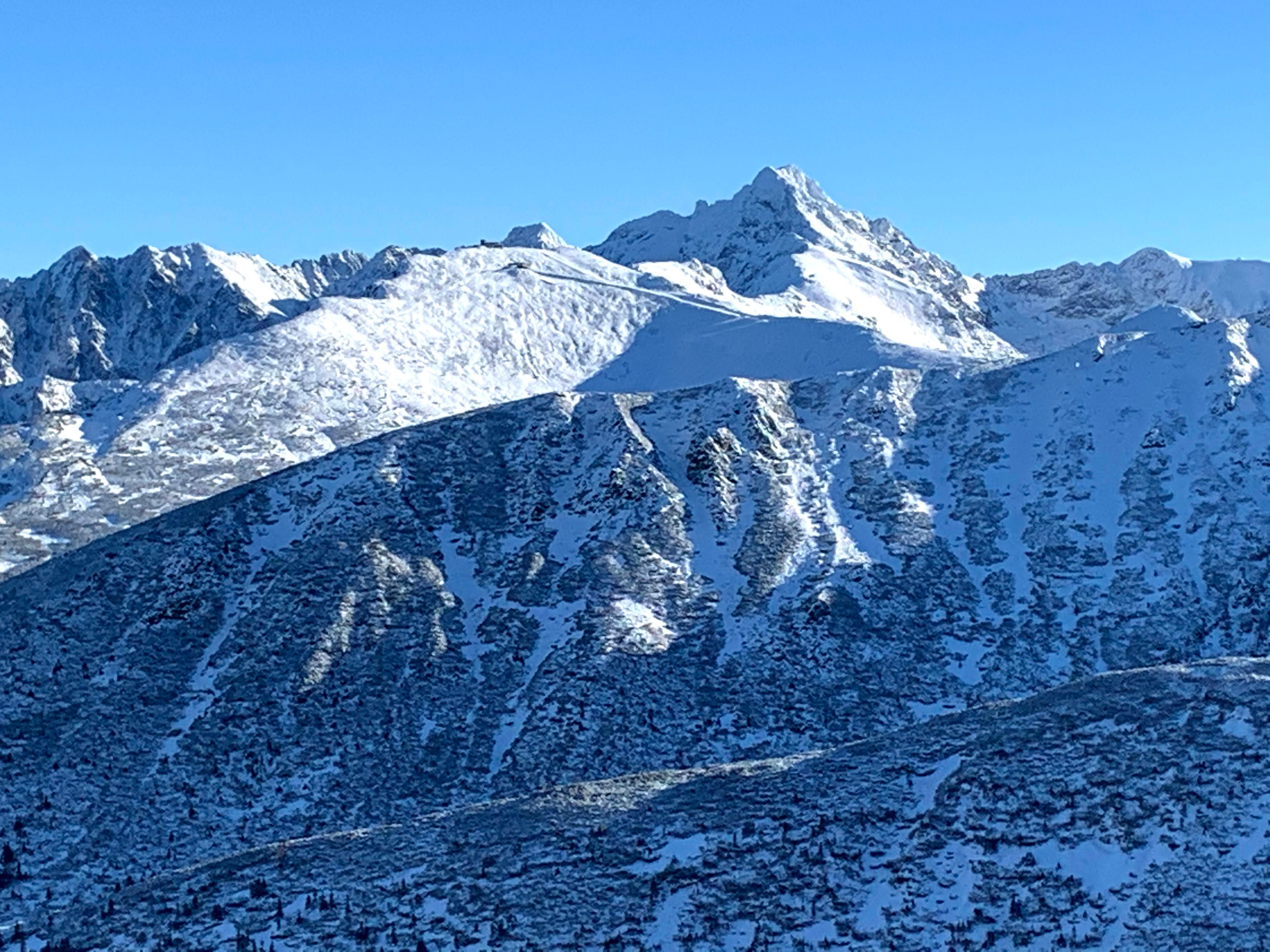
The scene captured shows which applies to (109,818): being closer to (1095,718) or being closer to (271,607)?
(271,607)

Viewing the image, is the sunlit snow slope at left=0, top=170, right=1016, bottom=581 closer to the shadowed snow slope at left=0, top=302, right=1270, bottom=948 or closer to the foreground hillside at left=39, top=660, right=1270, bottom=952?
the shadowed snow slope at left=0, top=302, right=1270, bottom=948

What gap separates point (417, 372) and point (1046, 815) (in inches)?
3287

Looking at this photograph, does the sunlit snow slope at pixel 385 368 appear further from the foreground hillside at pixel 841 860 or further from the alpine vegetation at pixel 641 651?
the foreground hillside at pixel 841 860

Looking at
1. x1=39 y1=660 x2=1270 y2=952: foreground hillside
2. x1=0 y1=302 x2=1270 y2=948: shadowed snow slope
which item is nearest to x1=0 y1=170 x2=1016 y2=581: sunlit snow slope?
x1=0 y1=302 x2=1270 y2=948: shadowed snow slope

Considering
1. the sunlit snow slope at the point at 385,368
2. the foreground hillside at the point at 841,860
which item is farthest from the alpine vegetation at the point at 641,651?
the sunlit snow slope at the point at 385,368

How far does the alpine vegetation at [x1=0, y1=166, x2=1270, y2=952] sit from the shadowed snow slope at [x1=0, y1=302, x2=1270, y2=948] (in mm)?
222

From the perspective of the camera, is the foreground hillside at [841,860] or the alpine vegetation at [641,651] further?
the alpine vegetation at [641,651]

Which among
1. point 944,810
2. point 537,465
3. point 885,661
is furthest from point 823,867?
point 537,465

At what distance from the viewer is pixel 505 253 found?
528 feet

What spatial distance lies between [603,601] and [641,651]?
4691mm

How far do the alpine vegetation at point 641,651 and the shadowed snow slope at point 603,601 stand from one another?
0.73ft

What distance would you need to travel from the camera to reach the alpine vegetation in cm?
4450

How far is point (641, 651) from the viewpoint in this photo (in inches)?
2849

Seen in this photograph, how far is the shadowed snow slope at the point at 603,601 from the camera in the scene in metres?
64.7
